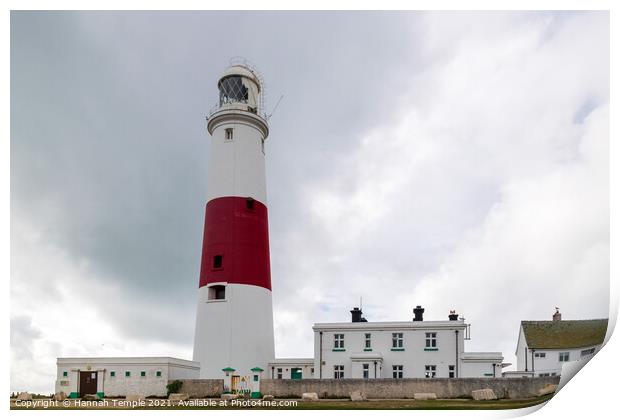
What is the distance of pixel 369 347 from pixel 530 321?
A: 9386mm

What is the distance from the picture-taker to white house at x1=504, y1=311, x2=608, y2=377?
81.1 ft

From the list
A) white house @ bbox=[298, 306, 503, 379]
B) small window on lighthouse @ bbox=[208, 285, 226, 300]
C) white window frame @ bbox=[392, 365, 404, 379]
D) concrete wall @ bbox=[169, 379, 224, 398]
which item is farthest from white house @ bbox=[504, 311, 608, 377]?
small window on lighthouse @ bbox=[208, 285, 226, 300]

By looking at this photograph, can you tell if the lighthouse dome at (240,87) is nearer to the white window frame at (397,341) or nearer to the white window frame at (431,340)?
the white window frame at (397,341)

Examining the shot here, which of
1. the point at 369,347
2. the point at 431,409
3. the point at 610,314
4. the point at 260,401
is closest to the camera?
the point at 610,314

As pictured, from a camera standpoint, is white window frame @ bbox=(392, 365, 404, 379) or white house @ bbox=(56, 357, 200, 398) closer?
white house @ bbox=(56, 357, 200, 398)

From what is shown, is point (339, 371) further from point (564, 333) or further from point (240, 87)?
point (240, 87)

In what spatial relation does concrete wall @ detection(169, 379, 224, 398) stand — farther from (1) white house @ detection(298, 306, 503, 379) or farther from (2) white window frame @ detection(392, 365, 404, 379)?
(2) white window frame @ detection(392, 365, 404, 379)

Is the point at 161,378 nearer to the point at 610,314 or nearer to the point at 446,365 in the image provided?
the point at 446,365

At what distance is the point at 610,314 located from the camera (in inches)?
Answer: 802

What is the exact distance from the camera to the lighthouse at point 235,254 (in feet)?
98.4

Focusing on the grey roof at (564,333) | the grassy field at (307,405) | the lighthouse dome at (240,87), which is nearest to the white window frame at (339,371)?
the grassy field at (307,405)

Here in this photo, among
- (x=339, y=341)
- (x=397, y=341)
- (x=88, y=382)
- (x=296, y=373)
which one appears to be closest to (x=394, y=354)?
(x=397, y=341)

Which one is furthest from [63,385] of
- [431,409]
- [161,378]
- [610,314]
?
[610,314]

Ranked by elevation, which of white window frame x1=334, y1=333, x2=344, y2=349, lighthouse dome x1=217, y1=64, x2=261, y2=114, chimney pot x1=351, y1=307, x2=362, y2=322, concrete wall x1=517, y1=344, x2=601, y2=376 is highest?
lighthouse dome x1=217, y1=64, x2=261, y2=114
